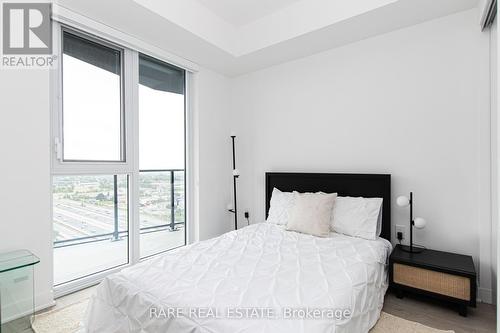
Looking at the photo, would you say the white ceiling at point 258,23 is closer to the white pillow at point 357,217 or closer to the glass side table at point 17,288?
the white pillow at point 357,217

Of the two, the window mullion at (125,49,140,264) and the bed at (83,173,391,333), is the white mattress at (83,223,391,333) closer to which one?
the bed at (83,173,391,333)

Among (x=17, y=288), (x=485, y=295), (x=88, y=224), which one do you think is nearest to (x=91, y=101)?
(x=88, y=224)

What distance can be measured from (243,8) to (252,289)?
2.86m

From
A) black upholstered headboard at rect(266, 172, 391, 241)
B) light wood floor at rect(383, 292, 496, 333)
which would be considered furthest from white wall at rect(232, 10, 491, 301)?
light wood floor at rect(383, 292, 496, 333)

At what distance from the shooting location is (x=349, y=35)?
2793 millimetres

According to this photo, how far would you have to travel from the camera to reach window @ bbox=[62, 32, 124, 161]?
2.50 metres

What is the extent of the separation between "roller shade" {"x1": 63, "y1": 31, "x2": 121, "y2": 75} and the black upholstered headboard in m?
2.24

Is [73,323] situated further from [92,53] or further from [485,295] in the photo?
[485,295]

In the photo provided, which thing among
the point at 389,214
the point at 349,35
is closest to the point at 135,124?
the point at 349,35

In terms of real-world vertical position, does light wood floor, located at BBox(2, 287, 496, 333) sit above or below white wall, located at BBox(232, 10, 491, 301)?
below

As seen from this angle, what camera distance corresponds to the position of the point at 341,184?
2.93 m

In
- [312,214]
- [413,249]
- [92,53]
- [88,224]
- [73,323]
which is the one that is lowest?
[73,323]

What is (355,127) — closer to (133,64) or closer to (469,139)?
(469,139)

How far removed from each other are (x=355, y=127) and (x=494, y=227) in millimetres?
1488
